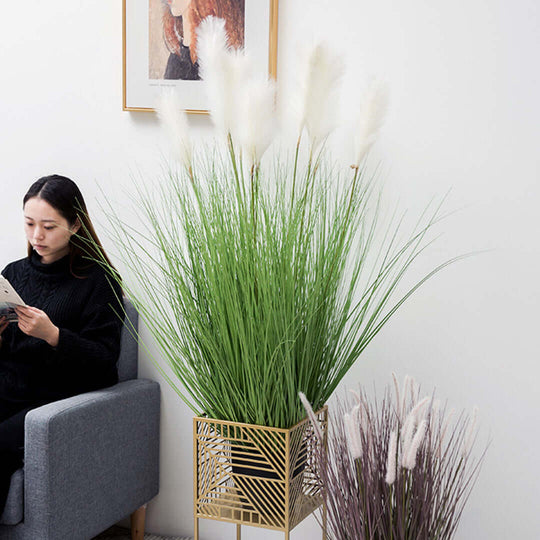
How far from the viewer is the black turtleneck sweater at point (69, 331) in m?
2.32

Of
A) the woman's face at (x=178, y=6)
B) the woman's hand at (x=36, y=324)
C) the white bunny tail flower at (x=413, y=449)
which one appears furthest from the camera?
the woman's face at (x=178, y=6)

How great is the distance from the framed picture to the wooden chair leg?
4.42 ft

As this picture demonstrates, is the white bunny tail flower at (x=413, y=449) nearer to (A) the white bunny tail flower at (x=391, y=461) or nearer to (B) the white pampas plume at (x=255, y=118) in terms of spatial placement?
(A) the white bunny tail flower at (x=391, y=461)

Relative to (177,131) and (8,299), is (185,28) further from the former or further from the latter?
(8,299)

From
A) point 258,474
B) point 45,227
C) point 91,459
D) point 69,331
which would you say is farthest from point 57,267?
point 258,474

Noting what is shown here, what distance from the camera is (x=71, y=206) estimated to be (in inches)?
95.1

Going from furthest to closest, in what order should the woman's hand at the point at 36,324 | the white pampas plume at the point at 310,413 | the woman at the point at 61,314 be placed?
the woman at the point at 61,314
the woman's hand at the point at 36,324
the white pampas plume at the point at 310,413

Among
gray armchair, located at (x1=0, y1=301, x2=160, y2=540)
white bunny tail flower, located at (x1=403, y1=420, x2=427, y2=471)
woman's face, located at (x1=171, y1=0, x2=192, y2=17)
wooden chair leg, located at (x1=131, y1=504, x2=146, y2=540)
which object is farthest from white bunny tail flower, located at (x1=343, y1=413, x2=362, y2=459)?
woman's face, located at (x1=171, y1=0, x2=192, y2=17)

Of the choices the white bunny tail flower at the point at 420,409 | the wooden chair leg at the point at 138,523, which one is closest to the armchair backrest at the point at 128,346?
the wooden chair leg at the point at 138,523

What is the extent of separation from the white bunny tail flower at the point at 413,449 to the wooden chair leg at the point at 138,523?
124cm

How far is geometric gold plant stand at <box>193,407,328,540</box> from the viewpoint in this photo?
1.77m

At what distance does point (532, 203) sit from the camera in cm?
211

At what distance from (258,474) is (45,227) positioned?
106cm

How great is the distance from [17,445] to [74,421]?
21 cm
